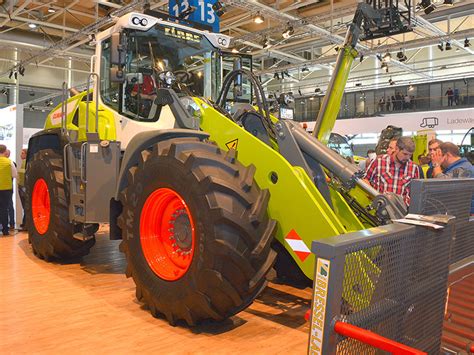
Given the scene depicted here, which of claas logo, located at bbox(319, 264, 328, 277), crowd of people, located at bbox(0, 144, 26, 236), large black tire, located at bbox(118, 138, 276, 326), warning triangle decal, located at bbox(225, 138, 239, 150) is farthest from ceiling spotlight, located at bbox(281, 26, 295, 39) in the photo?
claas logo, located at bbox(319, 264, 328, 277)

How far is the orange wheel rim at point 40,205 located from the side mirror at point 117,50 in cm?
232

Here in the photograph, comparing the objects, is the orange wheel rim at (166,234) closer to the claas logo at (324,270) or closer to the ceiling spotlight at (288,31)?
the claas logo at (324,270)

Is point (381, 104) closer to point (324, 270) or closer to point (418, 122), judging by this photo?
point (418, 122)

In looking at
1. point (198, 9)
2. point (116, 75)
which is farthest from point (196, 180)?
point (198, 9)

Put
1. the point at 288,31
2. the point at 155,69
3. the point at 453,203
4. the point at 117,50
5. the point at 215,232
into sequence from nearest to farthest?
1. the point at 453,203
2. the point at 215,232
3. the point at 117,50
4. the point at 155,69
5. the point at 288,31

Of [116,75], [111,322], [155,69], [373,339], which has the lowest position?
[111,322]

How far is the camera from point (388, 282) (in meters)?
1.89

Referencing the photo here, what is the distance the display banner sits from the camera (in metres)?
12.1

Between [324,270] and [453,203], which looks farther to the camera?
[453,203]

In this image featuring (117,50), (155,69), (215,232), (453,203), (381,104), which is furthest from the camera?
(381,104)

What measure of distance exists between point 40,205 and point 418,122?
35.0 ft

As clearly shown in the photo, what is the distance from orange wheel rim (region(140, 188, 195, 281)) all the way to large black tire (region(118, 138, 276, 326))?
105mm

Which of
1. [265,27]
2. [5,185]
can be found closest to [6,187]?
[5,185]

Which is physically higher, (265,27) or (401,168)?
(265,27)
